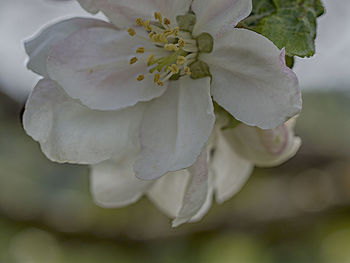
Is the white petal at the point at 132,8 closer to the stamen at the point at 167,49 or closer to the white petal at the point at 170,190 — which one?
the stamen at the point at 167,49

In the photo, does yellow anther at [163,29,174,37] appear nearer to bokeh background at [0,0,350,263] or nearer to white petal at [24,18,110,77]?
white petal at [24,18,110,77]

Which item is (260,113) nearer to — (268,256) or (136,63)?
(136,63)

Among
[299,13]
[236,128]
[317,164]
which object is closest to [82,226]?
[317,164]

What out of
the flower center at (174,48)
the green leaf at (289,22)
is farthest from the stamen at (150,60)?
the green leaf at (289,22)

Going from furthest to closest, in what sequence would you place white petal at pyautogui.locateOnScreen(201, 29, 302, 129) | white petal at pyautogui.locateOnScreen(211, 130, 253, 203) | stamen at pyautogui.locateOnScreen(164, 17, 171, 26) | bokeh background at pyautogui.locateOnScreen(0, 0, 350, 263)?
1. bokeh background at pyautogui.locateOnScreen(0, 0, 350, 263)
2. white petal at pyautogui.locateOnScreen(211, 130, 253, 203)
3. stamen at pyautogui.locateOnScreen(164, 17, 171, 26)
4. white petal at pyautogui.locateOnScreen(201, 29, 302, 129)

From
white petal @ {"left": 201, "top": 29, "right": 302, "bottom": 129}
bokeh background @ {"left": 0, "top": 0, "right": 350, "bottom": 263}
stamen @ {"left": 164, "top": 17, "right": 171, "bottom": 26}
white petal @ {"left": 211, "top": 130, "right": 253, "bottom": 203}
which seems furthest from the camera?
bokeh background @ {"left": 0, "top": 0, "right": 350, "bottom": 263}

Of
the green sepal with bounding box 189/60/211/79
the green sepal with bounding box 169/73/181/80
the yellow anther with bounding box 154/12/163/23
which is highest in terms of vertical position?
the yellow anther with bounding box 154/12/163/23

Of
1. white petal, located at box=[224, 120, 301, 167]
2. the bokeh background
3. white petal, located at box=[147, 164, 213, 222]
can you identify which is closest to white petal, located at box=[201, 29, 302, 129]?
white petal, located at box=[224, 120, 301, 167]

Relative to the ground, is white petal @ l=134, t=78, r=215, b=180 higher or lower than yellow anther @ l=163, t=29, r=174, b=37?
lower
